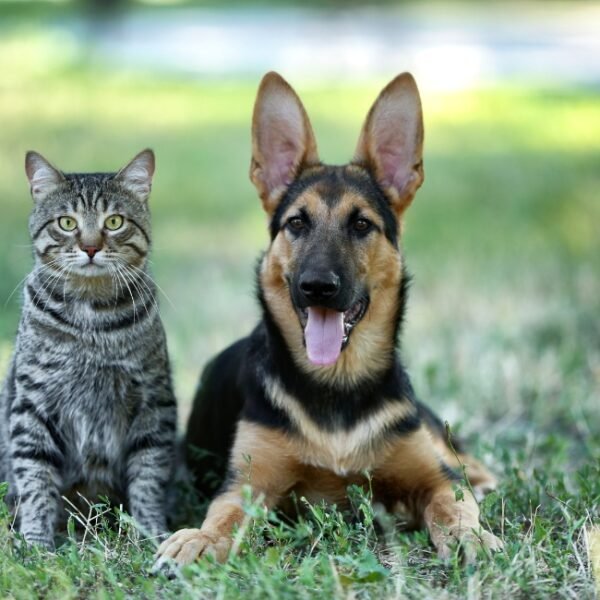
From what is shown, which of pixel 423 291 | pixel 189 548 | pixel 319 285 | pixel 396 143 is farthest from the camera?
pixel 423 291

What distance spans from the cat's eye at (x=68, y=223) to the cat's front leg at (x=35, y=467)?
805mm

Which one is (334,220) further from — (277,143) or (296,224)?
(277,143)

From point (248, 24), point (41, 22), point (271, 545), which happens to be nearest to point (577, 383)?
point (271, 545)

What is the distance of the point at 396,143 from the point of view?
19.1 ft

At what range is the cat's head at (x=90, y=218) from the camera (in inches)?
210

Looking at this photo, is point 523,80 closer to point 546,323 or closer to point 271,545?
point 546,323

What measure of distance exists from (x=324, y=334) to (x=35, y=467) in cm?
144

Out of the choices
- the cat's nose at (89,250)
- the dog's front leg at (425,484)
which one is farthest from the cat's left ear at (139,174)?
the dog's front leg at (425,484)

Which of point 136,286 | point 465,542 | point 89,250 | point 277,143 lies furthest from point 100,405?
point 465,542

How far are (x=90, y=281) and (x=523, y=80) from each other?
17.5 metres

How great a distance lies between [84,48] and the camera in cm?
2367


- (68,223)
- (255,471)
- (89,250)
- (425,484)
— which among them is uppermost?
(68,223)

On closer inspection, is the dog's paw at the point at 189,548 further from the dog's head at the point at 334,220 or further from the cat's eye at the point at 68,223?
the cat's eye at the point at 68,223

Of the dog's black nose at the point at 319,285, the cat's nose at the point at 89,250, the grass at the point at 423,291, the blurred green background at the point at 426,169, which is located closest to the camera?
the grass at the point at 423,291
